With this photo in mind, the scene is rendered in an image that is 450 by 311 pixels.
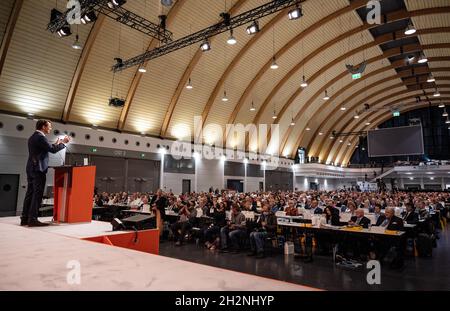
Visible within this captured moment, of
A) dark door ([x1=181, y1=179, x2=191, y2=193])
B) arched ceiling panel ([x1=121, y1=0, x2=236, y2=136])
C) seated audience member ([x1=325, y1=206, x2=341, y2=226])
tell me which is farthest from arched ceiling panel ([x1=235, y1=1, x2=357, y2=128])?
seated audience member ([x1=325, y1=206, x2=341, y2=226])

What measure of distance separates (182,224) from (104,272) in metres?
7.21

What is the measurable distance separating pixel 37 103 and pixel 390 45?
78.2 ft

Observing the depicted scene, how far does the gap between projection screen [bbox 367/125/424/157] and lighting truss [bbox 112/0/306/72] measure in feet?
66.2

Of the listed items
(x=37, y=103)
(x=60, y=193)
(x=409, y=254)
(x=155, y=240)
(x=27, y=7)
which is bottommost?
(x=409, y=254)

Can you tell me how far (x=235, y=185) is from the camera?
930 inches

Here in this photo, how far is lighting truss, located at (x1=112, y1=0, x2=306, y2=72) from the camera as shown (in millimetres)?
10610

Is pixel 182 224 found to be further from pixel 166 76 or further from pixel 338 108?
pixel 338 108

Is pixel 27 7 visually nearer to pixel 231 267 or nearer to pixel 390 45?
pixel 231 267

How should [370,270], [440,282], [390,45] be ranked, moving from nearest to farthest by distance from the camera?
[440,282] < [370,270] < [390,45]

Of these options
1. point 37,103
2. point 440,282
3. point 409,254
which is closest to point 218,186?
point 37,103

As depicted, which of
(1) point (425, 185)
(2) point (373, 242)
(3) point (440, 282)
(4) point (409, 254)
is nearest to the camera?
(3) point (440, 282)

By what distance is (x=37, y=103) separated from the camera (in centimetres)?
1327

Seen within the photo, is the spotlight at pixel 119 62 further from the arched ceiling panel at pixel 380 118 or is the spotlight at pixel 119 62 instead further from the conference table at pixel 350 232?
the arched ceiling panel at pixel 380 118
